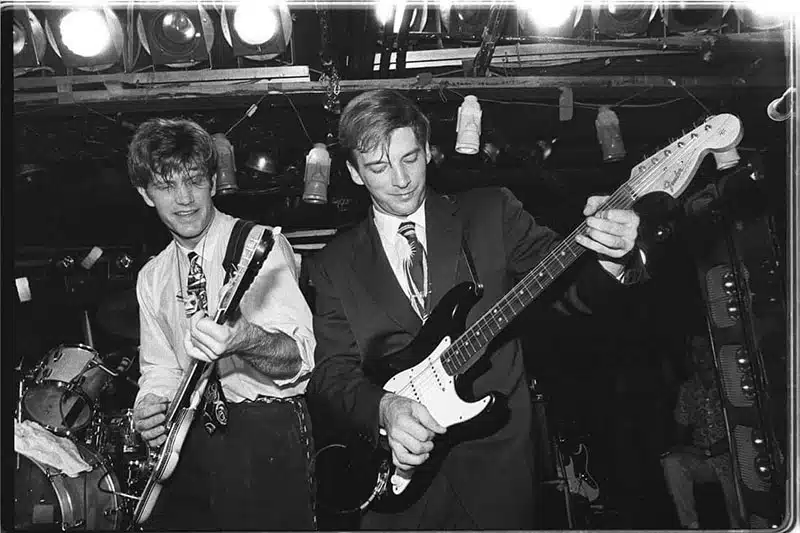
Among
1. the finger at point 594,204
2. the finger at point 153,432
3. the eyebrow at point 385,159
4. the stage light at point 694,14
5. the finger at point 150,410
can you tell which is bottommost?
the finger at point 153,432

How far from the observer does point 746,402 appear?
2955mm

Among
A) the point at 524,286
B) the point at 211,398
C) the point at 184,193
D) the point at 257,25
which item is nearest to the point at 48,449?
the point at 211,398

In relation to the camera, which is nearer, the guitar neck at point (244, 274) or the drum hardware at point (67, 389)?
the guitar neck at point (244, 274)

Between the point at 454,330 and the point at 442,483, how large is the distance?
0.44 meters

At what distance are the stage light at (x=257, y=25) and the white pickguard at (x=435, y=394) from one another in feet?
4.64

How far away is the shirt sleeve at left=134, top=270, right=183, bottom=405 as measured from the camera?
2.32 metres

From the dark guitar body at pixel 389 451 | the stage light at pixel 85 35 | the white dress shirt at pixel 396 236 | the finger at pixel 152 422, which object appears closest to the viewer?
the dark guitar body at pixel 389 451

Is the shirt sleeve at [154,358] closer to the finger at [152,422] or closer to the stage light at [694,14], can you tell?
the finger at [152,422]

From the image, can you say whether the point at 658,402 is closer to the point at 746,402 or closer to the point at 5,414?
the point at 746,402

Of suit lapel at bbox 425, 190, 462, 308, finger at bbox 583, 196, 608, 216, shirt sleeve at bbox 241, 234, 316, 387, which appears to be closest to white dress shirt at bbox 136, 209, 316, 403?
shirt sleeve at bbox 241, 234, 316, 387

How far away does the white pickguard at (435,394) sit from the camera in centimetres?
204

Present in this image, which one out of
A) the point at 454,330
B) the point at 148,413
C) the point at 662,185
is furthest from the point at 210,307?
the point at 662,185

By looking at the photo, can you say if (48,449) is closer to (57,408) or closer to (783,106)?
(57,408)

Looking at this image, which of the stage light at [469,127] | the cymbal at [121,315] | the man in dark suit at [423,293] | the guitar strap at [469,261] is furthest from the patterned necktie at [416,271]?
the cymbal at [121,315]
